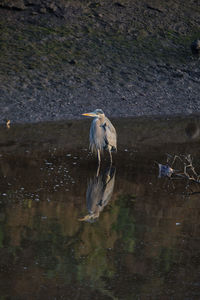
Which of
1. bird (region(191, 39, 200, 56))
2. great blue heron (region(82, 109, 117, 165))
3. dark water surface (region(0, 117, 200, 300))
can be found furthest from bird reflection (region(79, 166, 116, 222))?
bird (region(191, 39, 200, 56))

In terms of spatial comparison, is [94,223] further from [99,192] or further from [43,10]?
[43,10]

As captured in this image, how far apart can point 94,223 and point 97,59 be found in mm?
9243

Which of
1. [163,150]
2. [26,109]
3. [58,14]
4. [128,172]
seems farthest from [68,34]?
[128,172]

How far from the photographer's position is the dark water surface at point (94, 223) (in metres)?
5.98

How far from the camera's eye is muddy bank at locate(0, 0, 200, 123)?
14477mm

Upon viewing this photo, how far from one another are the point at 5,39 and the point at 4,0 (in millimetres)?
1683

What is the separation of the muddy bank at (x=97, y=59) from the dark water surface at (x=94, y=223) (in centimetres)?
261

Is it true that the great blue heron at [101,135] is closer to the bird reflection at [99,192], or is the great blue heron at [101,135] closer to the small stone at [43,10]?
the bird reflection at [99,192]

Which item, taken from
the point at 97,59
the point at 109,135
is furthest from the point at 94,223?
the point at 97,59

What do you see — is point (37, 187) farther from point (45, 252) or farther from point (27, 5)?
point (27, 5)

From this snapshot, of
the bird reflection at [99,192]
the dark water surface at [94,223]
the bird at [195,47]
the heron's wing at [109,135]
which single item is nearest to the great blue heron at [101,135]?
the heron's wing at [109,135]

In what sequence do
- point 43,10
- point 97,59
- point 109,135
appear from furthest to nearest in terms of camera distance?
point 43,10 < point 97,59 < point 109,135

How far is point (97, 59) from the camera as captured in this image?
1625cm

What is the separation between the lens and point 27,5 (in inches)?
699
